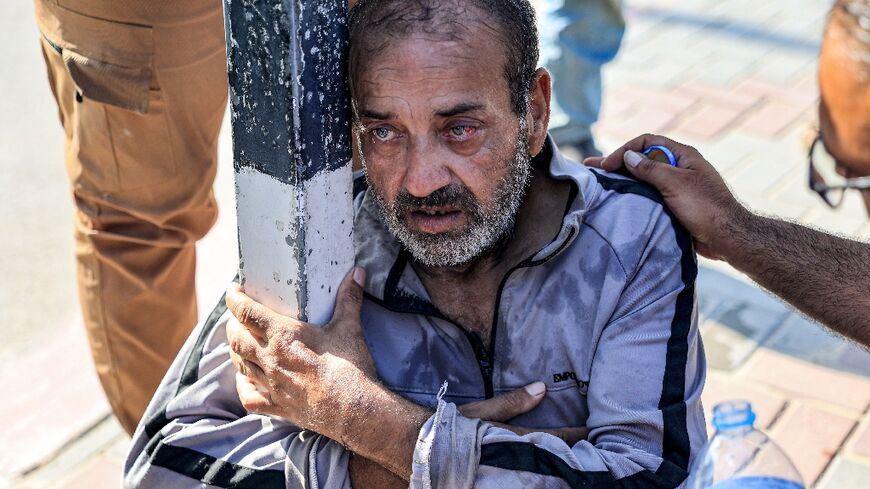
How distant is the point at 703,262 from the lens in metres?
4.29

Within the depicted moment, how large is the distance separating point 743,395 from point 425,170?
1.82 m

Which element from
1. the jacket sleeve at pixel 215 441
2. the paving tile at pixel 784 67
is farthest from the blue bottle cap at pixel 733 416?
the paving tile at pixel 784 67

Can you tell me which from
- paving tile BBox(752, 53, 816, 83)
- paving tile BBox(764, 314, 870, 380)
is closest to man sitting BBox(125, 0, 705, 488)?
paving tile BBox(764, 314, 870, 380)

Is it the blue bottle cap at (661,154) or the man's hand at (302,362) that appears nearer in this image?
the man's hand at (302,362)

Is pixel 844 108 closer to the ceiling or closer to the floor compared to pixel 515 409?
closer to the ceiling

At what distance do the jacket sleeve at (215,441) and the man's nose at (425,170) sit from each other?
0.51m

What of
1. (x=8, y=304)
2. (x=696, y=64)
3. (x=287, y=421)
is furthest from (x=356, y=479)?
(x=696, y=64)

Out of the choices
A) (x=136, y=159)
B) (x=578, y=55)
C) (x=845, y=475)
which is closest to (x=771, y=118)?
(x=578, y=55)

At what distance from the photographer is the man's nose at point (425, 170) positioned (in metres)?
2.15

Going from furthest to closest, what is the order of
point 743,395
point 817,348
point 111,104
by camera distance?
point 817,348, point 743,395, point 111,104

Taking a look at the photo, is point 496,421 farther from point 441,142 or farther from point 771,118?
point 771,118

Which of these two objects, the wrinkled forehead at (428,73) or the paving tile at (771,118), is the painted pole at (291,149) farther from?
the paving tile at (771,118)

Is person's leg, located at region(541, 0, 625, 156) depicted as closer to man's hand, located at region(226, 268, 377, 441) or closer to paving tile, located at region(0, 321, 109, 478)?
paving tile, located at region(0, 321, 109, 478)

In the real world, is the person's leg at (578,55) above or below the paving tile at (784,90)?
above
